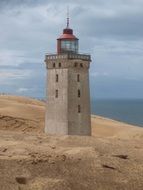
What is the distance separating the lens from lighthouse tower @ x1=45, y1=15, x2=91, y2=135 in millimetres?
41062

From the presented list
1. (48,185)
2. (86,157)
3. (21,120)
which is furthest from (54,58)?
(48,185)

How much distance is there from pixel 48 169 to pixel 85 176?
157cm

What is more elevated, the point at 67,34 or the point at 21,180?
the point at 67,34

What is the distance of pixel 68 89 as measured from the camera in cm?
4091

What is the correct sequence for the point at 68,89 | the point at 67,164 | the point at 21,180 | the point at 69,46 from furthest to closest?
the point at 69,46 → the point at 68,89 → the point at 67,164 → the point at 21,180

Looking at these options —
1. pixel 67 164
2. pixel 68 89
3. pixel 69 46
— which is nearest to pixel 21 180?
pixel 67 164

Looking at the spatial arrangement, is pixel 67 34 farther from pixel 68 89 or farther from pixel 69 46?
pixel 68 89

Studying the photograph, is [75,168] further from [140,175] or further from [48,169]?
[140,175]

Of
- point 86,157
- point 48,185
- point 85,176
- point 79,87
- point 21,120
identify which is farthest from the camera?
point 21,120

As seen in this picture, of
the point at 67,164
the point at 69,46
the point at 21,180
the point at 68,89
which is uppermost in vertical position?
the point at 69,46

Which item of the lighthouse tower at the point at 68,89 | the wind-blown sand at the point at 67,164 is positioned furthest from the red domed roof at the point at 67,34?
the wind-blown sand at the point at 67,164

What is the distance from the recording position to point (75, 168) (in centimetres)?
2138

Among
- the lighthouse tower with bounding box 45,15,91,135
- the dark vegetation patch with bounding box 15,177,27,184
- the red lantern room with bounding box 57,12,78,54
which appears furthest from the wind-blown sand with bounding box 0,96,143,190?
the red lantern room with bounding box 57,12,78,54

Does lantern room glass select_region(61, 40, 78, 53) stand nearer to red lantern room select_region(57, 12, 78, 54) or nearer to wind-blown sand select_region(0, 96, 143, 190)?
red lantern room select_region(57, 12, 78, 54)
